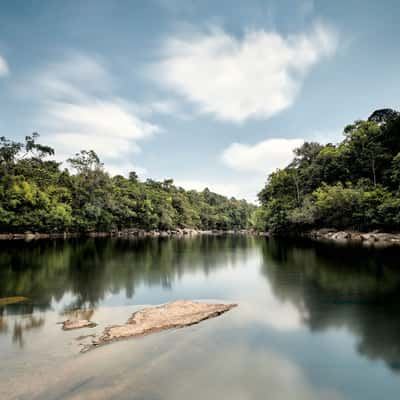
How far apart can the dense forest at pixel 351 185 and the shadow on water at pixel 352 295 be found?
20371 millimetres

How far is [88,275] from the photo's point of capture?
17.3 m

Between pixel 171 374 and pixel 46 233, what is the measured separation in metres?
55.0

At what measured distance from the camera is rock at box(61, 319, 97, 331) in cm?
896

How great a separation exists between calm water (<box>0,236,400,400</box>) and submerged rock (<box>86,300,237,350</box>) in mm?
412

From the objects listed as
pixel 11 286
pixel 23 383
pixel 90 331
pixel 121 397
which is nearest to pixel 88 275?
pixel 11 286

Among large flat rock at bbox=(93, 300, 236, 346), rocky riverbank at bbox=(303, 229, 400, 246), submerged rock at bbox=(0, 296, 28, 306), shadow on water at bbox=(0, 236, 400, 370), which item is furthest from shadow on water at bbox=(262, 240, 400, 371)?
rocky riverbank at bbox=(303, 229, 400, 246)

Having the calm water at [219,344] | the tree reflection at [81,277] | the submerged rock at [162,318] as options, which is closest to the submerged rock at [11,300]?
the tree reflection at [81,277]

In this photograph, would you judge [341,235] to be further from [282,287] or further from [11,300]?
[11,300]

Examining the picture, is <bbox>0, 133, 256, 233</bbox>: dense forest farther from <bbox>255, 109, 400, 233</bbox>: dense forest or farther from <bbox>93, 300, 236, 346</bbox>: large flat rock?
<bbox>93, 300, 236, 346</bbox>: large flat rock

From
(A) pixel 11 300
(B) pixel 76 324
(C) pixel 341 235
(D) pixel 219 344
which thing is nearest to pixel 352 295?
(D) pixel 219 344

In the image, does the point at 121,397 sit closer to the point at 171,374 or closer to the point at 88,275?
the point at 171,374

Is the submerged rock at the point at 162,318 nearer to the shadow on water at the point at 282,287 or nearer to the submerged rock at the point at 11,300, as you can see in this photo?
the shadow on water at the point at 282,287

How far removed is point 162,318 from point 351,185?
146 feet

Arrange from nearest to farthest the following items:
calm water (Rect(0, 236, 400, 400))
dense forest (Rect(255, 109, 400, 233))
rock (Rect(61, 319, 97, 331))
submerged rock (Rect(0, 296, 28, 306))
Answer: calm water (Rect(0, 236, 400, 400)), rock (Rect(61, 319, 97, 331)), submerged rock (Rect(0, 296, 28, 306)), dense forest (Rect(255, 109, 400, 233))
